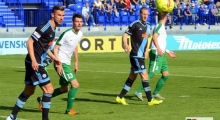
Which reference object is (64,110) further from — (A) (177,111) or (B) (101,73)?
(B) (101,73)

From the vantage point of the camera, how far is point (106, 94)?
16.5 meters

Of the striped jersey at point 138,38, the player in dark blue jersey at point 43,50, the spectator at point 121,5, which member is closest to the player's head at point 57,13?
the player in dark blue jersey at point 43,50

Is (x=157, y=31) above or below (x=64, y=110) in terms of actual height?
above

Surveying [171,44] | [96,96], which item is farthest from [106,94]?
[171,44]

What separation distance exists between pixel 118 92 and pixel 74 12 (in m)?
24.3

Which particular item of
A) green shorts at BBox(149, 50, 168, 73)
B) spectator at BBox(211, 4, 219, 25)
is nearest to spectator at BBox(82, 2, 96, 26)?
spectator at BBox(211, 4, 219, 25)

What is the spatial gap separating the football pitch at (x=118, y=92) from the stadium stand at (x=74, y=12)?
972 cm

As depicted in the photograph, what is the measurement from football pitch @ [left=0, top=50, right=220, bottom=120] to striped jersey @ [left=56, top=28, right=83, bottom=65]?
1137 millimetres

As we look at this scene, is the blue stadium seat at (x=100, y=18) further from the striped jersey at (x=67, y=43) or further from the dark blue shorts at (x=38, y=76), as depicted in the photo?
the dark blue shorts at (x=38, y=76)

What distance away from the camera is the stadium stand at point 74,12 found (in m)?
38.3

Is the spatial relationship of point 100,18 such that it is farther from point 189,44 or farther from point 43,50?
point 43,50

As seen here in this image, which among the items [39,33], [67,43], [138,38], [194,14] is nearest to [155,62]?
[138,38]

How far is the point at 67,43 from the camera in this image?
42.7ft

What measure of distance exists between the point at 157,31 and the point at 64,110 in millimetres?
3075
